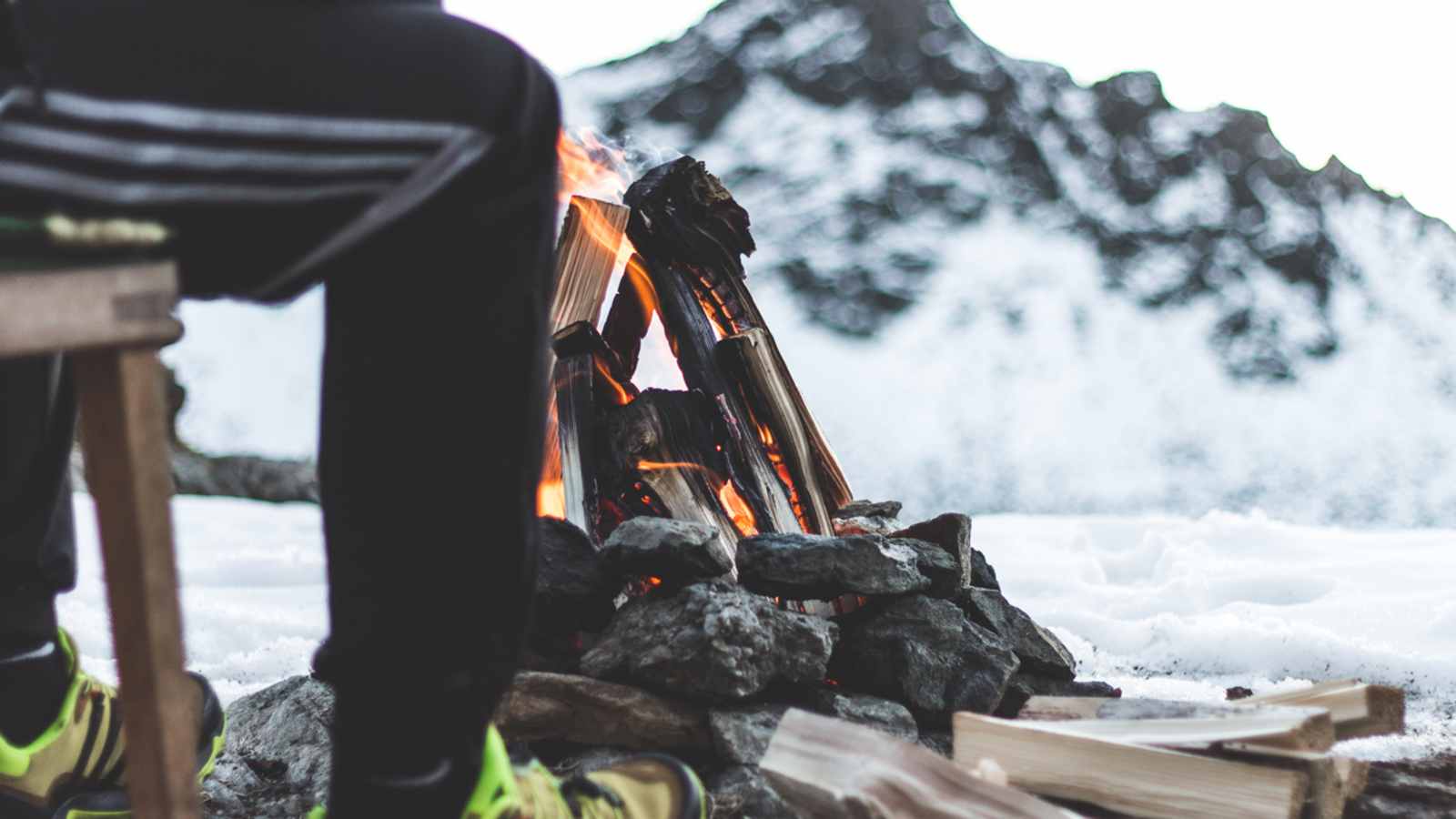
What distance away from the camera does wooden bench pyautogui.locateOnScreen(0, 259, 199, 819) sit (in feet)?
2.66

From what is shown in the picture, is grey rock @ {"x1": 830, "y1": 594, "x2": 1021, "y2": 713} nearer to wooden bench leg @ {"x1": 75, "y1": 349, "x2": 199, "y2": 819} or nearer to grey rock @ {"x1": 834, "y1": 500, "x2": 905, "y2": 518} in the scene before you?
grey rock @ {"x1": 834, "y1": 500, "x2": 905, "y2": 518}

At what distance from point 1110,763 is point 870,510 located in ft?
5.52

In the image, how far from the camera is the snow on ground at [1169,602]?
305 centimetres

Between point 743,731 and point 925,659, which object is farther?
point 925,659

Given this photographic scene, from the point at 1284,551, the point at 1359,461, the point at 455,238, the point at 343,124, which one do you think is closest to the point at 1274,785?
the point at 455,238

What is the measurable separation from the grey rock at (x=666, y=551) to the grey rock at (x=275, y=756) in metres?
0.65

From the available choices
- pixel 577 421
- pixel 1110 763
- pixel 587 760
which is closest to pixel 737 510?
pixel 577 421

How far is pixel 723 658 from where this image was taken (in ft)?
6.81

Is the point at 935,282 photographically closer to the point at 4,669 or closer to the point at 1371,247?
the point at 1371,247

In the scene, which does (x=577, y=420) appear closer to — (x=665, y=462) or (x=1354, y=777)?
(x=665, y=462)

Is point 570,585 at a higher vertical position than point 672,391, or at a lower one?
lower

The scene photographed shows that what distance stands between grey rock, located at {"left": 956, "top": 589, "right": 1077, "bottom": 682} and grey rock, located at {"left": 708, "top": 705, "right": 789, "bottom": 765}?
2.13 ft

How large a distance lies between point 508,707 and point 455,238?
4.66 feet

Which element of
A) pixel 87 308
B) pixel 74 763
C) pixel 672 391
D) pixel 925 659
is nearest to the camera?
pixel 87 308
